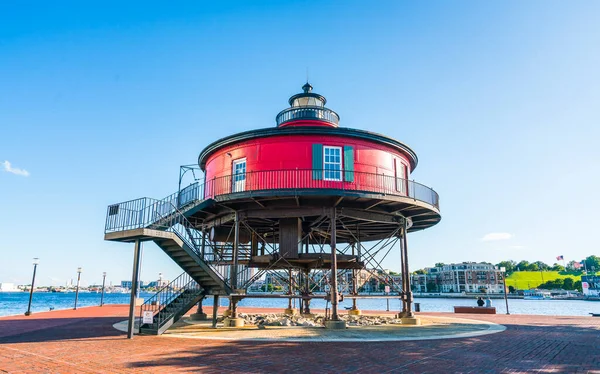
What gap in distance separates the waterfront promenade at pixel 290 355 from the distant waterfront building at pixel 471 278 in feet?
473

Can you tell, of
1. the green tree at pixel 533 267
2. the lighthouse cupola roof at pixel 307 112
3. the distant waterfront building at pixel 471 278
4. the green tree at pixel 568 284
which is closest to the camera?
the lighthouse cupola roof at pixel 307 112

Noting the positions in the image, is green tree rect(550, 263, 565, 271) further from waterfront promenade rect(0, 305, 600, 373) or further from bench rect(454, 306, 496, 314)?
waterfront promenade rect(0, 305, 600, 373)

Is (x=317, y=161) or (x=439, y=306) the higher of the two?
(x=317, y=161)

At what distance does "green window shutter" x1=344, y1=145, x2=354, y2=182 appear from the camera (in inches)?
677

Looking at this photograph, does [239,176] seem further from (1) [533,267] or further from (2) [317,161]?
(1) [533,267]

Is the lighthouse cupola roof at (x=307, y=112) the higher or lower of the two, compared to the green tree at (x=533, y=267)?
higher

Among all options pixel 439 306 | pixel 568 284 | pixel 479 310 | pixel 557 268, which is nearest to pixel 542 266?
pixel 557 268

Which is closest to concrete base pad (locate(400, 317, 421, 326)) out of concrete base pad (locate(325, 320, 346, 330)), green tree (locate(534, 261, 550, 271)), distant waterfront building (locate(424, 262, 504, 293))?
concrete base pad (locate(325, 320, 346, 330))

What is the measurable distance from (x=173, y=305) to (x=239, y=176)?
6.04 meters

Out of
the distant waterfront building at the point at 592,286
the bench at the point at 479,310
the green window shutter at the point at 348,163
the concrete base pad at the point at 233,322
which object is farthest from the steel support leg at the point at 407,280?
the distant waterfront building at the point at 592,286

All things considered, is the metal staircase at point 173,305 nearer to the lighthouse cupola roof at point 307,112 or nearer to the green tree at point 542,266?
the lighthouse cupola roof at point 307,112

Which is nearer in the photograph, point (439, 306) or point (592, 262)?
point (439, 306)

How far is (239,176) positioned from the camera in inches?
714

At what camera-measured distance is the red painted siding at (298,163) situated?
16.9 metres
